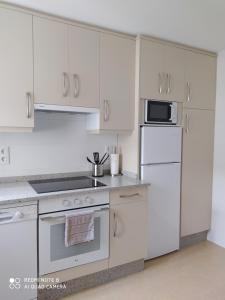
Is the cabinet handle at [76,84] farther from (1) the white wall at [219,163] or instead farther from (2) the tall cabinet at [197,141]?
(1) the white wall at [219,163]

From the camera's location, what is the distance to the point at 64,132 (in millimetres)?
2463

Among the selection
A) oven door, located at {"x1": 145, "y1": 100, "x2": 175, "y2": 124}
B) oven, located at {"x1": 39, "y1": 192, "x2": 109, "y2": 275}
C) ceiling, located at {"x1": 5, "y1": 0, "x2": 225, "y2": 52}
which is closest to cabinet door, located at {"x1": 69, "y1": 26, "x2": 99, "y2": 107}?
ceiling, located at {"x1": 5, "y1": 0, "x2": 225, "y2": 52}

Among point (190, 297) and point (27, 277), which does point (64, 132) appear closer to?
point (27, 277)

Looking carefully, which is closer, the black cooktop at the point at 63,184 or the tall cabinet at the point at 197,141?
the black cooktop at the point at 63,184

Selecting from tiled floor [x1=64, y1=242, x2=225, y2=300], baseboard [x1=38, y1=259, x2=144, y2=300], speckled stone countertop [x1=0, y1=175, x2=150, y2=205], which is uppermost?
speckled stone countertop [x1=0, y1=175, x2=150, y2=205]

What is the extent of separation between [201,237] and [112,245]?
4.76ft

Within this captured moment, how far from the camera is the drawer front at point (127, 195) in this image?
7.01 ft

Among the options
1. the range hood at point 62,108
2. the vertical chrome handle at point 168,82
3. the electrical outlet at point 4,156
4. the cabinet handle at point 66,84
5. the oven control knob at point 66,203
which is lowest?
the oven control knob at point 66,203

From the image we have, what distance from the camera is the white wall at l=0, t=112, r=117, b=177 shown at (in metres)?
2.24

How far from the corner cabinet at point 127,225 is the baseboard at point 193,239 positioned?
742 millimetres

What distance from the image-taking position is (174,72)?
259cm

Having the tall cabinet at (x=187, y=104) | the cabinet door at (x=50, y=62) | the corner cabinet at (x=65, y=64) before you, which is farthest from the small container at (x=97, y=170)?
the cabinet door at (x=50, y=62)

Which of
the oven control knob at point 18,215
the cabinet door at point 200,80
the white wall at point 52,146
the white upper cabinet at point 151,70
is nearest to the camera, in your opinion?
the oven control knob at point 18,215

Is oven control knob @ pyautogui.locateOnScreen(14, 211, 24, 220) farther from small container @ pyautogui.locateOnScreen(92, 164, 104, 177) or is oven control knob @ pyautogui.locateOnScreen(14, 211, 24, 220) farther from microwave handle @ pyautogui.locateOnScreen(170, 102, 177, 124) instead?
microwave handle @ pyautogui.locateOnScreen(170, 102, 177, 124)
